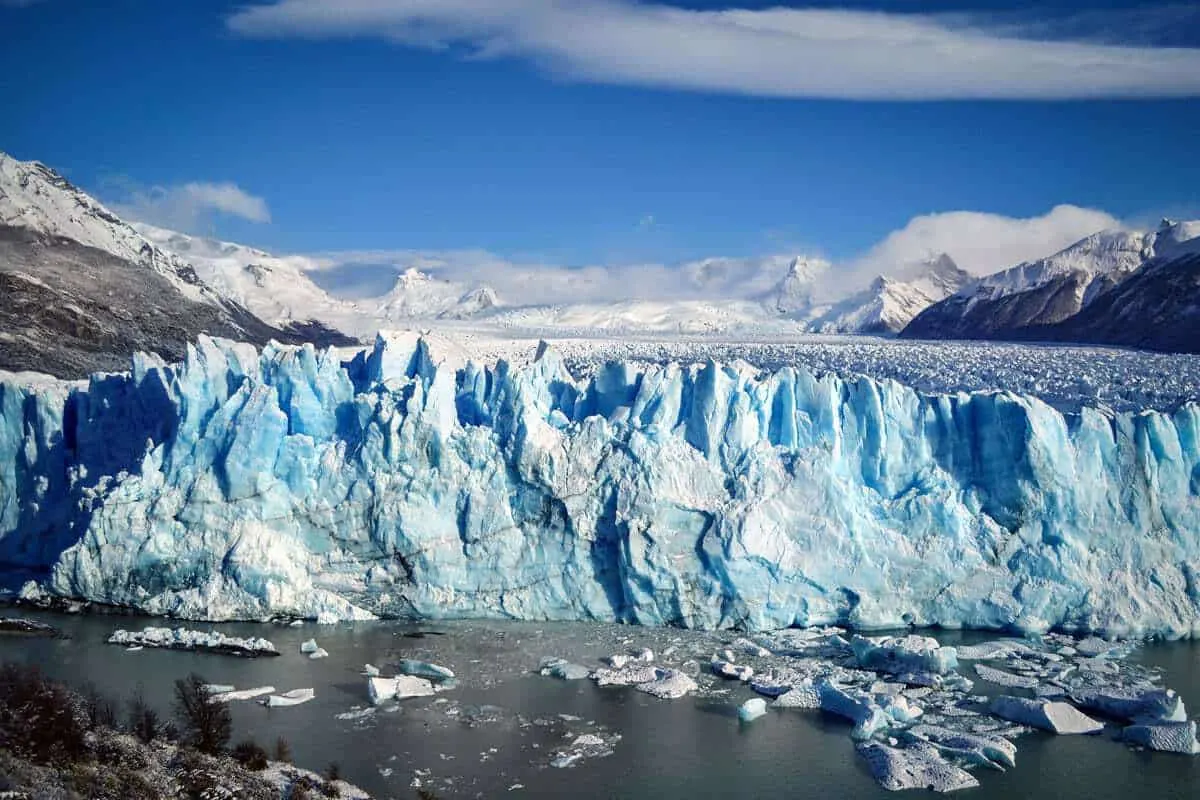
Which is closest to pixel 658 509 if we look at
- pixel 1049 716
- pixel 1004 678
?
pixel 1004 678

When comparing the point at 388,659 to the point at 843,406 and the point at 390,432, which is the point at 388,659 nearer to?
the point at 390,432

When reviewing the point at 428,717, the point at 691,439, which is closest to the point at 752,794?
the point at 428,717

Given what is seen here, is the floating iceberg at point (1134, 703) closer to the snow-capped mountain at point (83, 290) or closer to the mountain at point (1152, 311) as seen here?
the mountain at point (1152, 311)

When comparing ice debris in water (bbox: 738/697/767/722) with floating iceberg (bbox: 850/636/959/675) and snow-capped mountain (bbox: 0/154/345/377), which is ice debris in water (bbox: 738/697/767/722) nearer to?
floating iceberg (bbox: 850/636/959/675)

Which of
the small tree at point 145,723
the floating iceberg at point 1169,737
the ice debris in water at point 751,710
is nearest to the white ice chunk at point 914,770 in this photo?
the ice debris in water at point 751,710

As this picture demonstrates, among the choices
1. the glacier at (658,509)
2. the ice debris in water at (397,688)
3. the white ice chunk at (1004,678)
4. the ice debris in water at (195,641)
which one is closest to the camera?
the ice debris in water at (397,688)

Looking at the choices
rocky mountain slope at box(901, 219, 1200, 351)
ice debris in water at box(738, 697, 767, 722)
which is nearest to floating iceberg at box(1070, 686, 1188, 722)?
ice debris in water at box(738, 697, 767, 722)
